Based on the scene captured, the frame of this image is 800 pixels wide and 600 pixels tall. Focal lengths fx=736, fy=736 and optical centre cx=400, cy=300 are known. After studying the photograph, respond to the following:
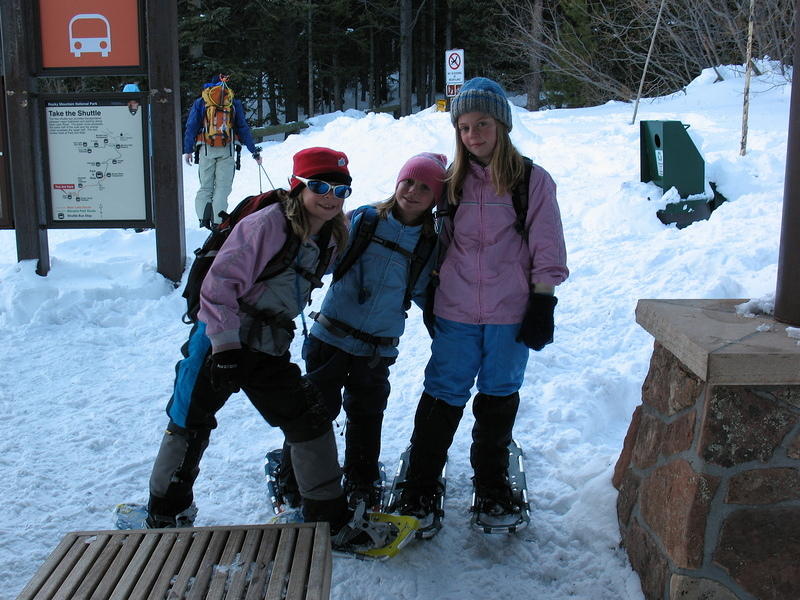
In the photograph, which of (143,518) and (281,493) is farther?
(281,493)

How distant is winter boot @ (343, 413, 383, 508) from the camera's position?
10.4ft

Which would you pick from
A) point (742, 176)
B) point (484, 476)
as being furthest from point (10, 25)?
point (742, 176)

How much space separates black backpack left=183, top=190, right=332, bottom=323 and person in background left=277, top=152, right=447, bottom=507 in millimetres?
232

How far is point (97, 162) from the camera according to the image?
637 centimetres

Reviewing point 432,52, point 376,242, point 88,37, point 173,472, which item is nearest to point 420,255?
point 376,242

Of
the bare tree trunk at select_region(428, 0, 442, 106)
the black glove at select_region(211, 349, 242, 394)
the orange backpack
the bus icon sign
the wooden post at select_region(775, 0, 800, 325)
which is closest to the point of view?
the wooden post at select_region(775, 0, 800, 325)

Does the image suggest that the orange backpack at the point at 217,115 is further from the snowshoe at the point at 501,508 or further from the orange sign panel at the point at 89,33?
the snowshoe at the point at 501,508

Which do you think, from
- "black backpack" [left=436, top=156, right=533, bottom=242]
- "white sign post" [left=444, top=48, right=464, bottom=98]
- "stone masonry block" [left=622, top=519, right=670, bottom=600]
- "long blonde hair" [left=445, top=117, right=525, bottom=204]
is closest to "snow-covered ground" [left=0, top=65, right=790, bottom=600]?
"stone masonry block" [left=622, top=519, right=670, bottom=600]

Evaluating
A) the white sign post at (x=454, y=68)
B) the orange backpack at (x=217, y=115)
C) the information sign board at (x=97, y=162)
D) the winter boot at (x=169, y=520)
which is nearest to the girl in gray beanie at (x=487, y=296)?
the winter boot at (x=169, y=520)

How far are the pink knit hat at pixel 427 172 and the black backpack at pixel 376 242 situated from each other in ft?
0.63

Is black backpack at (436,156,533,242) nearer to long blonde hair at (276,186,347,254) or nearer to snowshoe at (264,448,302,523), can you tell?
long blonde hair at (276,186,347,254)

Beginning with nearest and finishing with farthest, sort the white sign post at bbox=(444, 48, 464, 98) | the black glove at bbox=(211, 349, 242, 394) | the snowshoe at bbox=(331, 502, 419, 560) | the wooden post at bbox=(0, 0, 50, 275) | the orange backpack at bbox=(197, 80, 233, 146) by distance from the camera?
the black glove at bbox=(211, 349, 242, 394), the snowshoe at bbox=(331, 502, 419, 560), the wooden post at bbox=(0, 0, 50, 275), the orange backpack at bbox=(197, 80, 233, 146), the white sign post at bbox=(444, 48, 464, 98)

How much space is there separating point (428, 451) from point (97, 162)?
15.3 feet

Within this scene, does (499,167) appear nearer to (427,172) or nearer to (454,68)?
(427,172)
